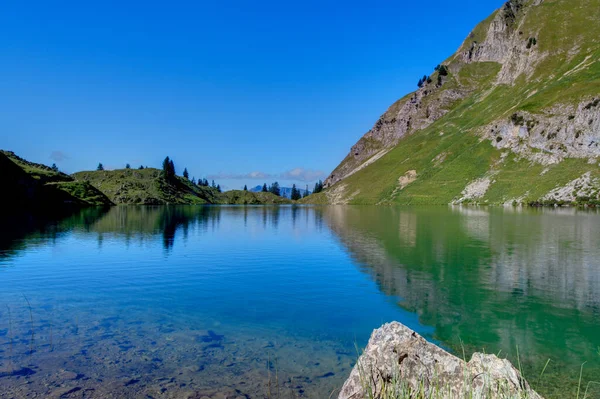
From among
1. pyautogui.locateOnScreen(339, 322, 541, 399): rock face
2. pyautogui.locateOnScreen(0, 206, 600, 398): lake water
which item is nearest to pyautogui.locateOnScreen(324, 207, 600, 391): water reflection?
pyautogui.locateOnScreen(0, 206, 600, 398): lake water

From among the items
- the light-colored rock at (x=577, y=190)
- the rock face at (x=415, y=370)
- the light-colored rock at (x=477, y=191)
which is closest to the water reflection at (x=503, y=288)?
the rock face at (x=415, y=370)

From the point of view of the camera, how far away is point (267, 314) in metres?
24.1

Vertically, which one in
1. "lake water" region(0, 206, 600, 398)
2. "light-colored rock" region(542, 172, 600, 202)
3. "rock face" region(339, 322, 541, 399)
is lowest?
"lake water" region(0, 206, 600, 398)

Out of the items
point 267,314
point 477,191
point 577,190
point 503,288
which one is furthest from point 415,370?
point 477,191

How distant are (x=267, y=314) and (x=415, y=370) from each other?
47.0ft

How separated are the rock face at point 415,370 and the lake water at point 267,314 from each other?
3.85 m

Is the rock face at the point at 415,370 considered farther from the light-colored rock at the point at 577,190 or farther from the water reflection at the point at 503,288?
the light-colored rock at the point at 577,190

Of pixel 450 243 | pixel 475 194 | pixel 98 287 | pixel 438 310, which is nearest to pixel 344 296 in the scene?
pixel 438 310

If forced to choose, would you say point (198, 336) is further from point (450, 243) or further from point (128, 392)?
point (450, 243)

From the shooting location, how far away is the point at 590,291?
28406mm

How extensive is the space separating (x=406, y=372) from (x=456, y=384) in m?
1.31

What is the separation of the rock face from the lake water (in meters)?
3.85

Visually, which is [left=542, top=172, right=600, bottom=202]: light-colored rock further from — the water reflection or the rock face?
the rock face

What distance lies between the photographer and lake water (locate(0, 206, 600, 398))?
50.1 ft
